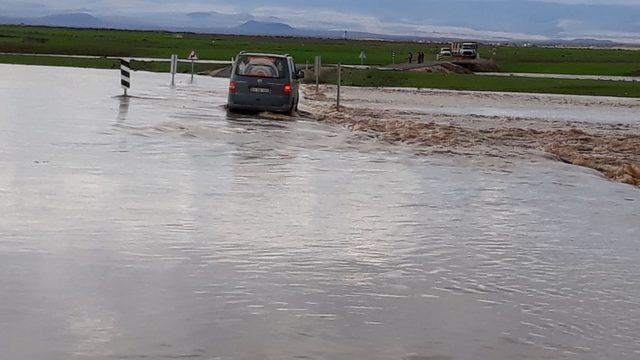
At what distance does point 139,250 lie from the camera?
389 inches

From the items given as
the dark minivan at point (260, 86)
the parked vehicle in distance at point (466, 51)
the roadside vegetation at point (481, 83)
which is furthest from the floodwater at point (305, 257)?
the parked vehicle in distance at point (466, 51)

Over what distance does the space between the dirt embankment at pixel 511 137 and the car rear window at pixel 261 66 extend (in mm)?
1814

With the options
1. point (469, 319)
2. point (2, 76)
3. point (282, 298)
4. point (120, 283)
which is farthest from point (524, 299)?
point (2, 76)

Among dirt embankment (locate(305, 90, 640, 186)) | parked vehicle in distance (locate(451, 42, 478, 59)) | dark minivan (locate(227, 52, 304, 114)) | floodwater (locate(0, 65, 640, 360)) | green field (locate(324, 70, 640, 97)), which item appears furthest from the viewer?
parked vehicle in distance (locate(451, 42, 478, 59))

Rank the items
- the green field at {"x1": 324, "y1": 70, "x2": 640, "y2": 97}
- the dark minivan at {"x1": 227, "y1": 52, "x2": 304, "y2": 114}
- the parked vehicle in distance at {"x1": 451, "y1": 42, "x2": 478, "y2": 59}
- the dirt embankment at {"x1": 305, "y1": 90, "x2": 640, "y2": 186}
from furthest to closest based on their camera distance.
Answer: the parked vehicle in distance at {"x1": 451, "y1": 42, "x2": 478, "y2": 59} → the green field at {"x1": 324, "y1": 70, "x2": 640, "y2": 97} → the dark minivan at {"x1": 227, "y1": 52, "x2": 304, "y2": 114} → the dirt embankment at {"x1": 305, "y1": 90, "x2": 640, "y2": 186}

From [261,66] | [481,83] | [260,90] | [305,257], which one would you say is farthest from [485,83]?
[305,257]

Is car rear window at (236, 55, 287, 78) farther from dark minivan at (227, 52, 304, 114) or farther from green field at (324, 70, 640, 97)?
green field at (324, 70, 640, 97)

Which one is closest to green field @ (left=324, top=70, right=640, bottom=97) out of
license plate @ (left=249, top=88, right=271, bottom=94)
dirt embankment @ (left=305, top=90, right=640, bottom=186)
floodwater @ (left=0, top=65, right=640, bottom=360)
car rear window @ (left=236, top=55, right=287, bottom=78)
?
dirt embankment @ (left=305, top=90, right=640, bottom=186)

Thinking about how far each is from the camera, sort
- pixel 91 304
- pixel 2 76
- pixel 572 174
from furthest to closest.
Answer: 1. pixel 2 76
2. pixel 572 174
3. pixel 91 304

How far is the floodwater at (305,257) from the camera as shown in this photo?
24.0 feet

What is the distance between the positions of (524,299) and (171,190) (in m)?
6.20

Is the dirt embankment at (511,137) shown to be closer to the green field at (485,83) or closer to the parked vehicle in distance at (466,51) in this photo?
the green field at (485,83)

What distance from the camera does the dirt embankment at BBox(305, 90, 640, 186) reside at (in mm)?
21812

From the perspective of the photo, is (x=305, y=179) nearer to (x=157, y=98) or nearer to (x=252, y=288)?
(x=252, y=288)
